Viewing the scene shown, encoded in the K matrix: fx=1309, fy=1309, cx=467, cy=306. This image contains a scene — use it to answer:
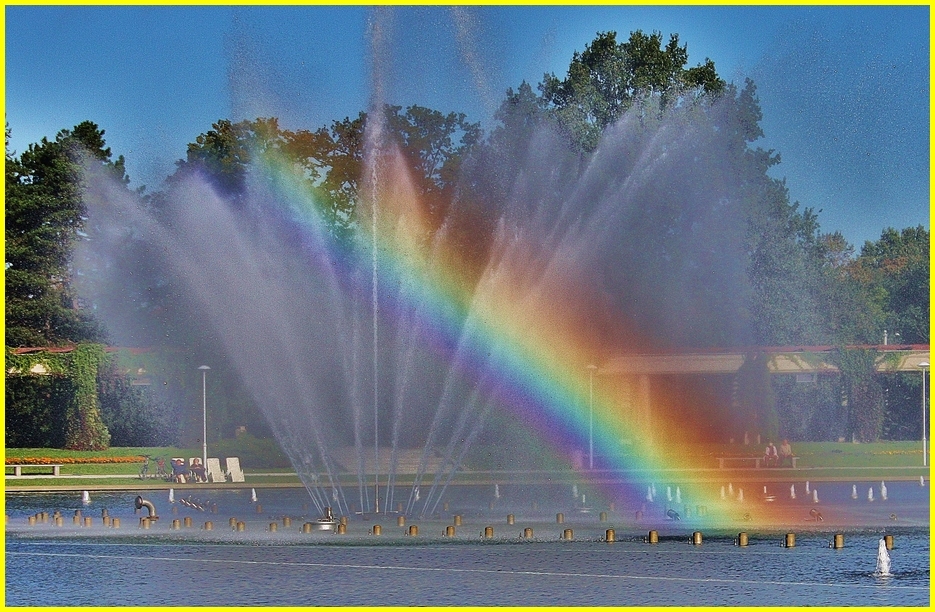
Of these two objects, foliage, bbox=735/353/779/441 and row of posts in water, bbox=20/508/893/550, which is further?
foliage, bbox=735/353/779/441

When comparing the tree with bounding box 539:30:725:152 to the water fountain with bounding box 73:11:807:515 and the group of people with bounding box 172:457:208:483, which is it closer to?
the water fountain with bounding box 73:11:807:515

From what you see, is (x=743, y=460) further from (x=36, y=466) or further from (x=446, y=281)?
(x=36, y=466)

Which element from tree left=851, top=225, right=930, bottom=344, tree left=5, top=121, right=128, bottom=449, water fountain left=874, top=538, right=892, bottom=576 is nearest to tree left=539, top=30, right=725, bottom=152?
tree left=5, top=121, right=128, bottom=449

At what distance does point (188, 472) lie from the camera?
48469 millimetres

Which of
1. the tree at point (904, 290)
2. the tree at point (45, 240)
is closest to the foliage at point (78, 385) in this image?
the tree at point (45, 240)

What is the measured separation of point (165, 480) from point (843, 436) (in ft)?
133

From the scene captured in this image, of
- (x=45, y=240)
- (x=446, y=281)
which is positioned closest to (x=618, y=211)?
(x=446, y=281)

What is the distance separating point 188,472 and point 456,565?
26592 millimetres

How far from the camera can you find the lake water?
20312 millimetres

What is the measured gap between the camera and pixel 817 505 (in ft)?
123

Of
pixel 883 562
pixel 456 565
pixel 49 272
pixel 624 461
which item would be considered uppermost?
pixel 49 272

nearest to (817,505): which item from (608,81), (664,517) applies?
(664,517)

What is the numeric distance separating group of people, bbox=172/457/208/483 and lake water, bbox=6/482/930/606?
45.1 ft

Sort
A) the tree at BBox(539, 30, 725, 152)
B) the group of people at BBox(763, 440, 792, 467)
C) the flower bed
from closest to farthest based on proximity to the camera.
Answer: the group of people at BBox(763, 440, 792, 467) < the flower bed < the tree at BBox(539, 30, 725, 152)
